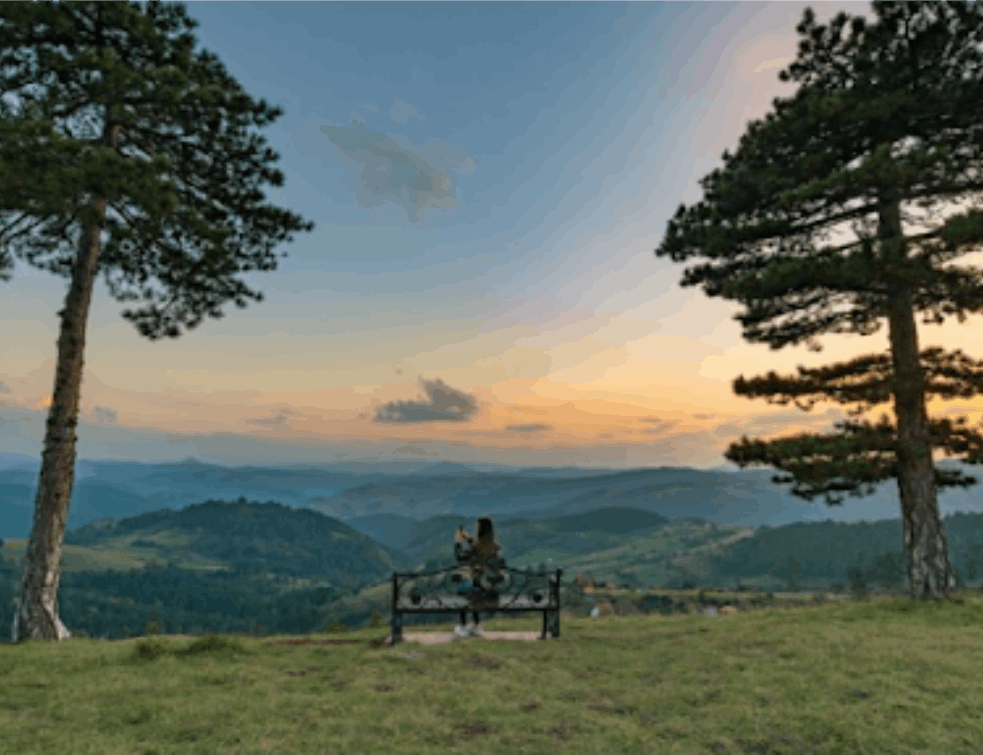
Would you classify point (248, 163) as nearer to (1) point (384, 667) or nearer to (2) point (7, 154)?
(2) point (7, 154)

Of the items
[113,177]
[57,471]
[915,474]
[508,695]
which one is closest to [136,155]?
[113,177]

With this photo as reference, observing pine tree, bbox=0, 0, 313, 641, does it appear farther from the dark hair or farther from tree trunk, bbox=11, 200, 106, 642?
the dark hair

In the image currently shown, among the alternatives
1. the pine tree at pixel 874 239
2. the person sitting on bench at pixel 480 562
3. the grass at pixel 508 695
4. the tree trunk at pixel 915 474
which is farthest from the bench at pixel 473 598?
the tree trunk at pixel 915 474

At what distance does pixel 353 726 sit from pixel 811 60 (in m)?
20.6

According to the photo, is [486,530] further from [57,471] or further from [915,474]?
[915,474]

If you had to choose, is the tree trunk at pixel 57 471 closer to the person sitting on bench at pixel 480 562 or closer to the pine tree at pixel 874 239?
the person sitting on bench at pixel 480 562

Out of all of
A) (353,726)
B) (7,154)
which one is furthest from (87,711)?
(7,154)

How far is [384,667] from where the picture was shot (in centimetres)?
1014

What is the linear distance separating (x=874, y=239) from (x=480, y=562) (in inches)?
500

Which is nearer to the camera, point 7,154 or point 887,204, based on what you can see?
point 7,154

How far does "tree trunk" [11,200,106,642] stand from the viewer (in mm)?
13336

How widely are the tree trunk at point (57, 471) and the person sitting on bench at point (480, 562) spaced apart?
873 cm

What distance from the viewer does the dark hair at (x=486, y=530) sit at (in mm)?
14430

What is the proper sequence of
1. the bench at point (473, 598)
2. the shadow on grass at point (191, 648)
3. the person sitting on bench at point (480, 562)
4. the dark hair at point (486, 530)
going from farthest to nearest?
the dark hair at point (486, 530) < the person sitting on bench at point (480, 562) < the bench at point (473, 598) < the shadow on grass at point (191, 648)
